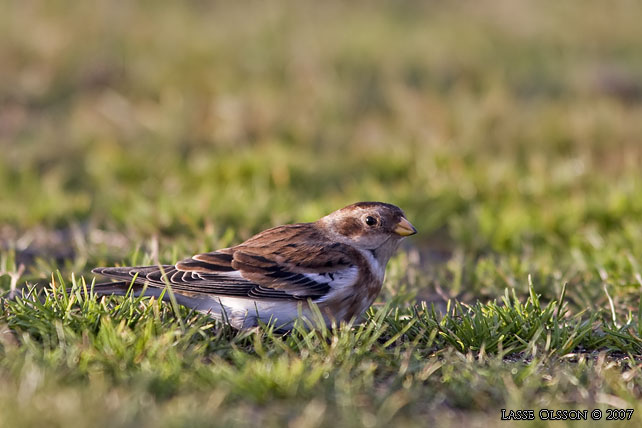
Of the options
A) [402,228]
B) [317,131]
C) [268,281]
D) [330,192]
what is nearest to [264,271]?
[268,281]

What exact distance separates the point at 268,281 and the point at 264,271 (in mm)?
70

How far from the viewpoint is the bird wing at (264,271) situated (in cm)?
413

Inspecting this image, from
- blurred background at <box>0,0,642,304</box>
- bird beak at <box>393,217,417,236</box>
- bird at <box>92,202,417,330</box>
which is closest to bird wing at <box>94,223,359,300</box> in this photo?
bird at <box>92,202,417,330</box>

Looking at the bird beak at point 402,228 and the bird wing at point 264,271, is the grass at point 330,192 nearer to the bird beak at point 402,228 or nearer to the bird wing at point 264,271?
the bird wing at point 264,271

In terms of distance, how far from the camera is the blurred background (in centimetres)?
672

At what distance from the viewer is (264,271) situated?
13.8ft

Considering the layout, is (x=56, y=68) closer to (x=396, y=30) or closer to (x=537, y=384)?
(x=396, y=30)

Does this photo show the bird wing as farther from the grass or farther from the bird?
the grass

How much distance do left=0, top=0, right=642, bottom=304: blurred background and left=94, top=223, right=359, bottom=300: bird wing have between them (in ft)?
3.60

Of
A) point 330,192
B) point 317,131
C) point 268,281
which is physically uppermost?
point 268,281

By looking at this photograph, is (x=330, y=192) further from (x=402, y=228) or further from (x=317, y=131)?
(x=402, y=228)

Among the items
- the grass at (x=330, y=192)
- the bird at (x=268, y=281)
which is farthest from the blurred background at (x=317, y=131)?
the bird at (x=268, y=281)

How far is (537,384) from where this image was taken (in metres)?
3.52

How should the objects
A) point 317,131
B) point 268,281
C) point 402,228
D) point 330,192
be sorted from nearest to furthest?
1. point 268,281
2. point 402,228
3. point 330,192
4. point 317,131
